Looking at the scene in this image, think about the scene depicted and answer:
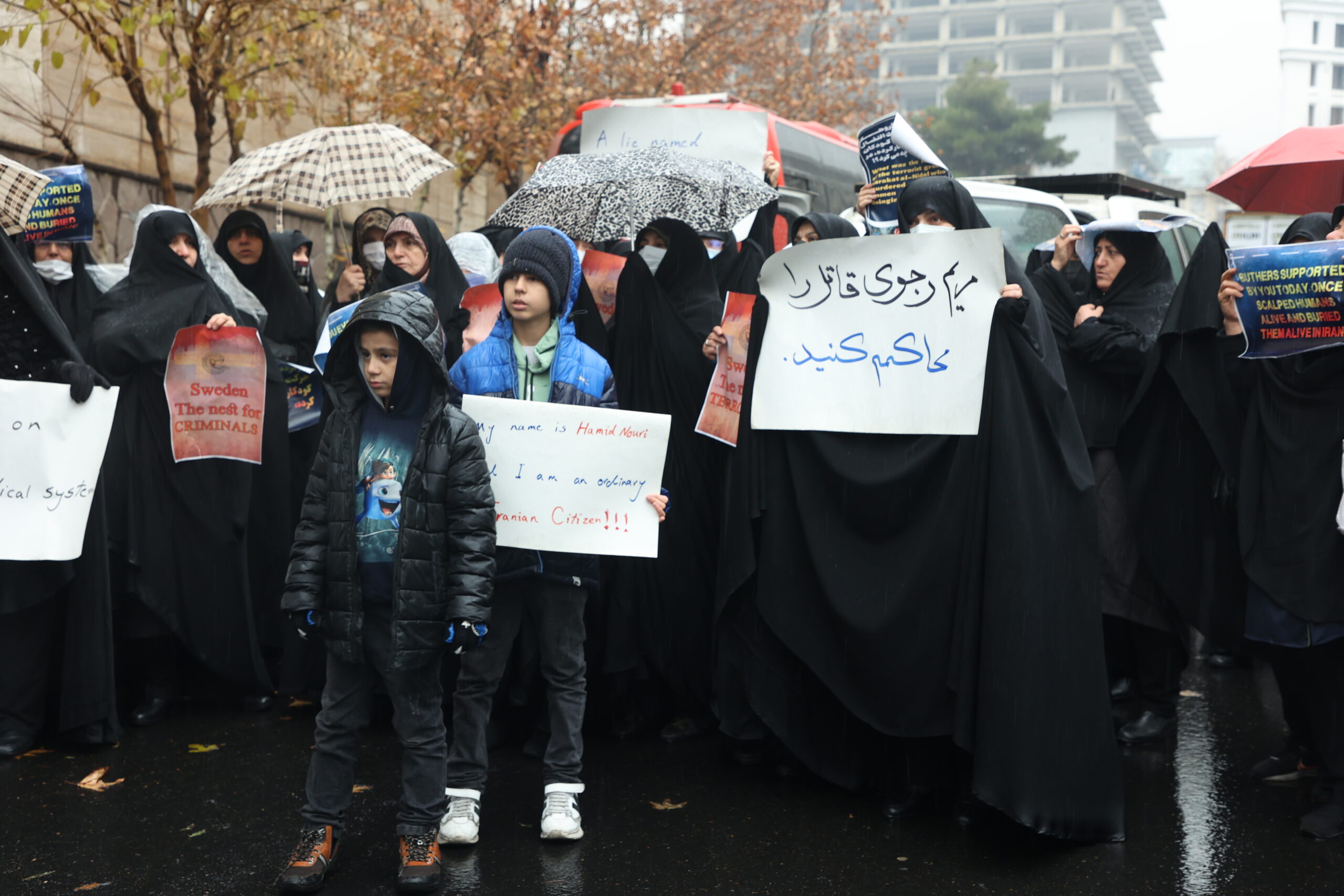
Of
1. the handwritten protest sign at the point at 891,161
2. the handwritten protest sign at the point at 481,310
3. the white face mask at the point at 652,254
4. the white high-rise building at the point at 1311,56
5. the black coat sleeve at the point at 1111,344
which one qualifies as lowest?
the black coat sleeve at the point at 1111,344

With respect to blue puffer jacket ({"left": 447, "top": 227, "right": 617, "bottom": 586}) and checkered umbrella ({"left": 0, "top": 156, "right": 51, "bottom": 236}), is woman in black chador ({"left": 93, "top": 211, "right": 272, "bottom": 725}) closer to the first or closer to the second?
checkered umbrella ({"left": 0, "top": 156, "right": 51, "bottom": 236})

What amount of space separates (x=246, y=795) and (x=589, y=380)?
1826 millimetres

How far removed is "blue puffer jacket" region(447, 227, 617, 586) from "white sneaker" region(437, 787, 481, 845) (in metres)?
0.71

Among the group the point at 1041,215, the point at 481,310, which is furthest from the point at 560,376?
the point at 1041,215

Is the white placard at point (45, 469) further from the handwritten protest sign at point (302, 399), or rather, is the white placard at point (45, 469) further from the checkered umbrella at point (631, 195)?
the checkered umbrella at point (631, 195)

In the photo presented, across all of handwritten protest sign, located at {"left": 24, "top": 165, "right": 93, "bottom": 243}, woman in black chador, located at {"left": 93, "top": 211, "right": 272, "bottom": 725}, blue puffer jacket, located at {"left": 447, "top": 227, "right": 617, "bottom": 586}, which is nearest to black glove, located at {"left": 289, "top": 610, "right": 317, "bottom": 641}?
blue puffer jacket, located at {"left": 447, "top": 227, "right": 617, "bottom": 586}

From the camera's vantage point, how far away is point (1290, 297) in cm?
415

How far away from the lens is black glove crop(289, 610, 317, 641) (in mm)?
3512

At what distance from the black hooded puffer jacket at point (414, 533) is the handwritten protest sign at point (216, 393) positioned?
1769 millimetres

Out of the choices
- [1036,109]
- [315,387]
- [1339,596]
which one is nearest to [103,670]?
[315,387]

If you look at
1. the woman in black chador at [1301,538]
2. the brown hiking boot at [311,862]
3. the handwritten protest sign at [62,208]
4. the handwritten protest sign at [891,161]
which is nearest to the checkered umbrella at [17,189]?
the handwritten protest sign at [62,208]

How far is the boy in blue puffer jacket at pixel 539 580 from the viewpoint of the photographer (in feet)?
12.8

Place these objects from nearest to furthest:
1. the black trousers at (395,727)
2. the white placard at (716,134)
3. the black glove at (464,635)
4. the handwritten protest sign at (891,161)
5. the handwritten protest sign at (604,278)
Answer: the black glove at (464,635) → the black trousers at (395,727) → the handwritten protest sign at (891,161) → the handwritten protest sign at (604,278) → the white placard at (716,134)

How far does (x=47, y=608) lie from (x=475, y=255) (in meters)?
2.73
